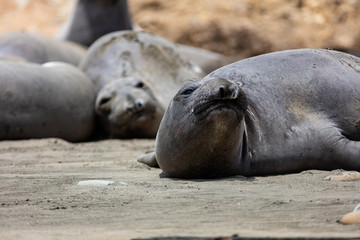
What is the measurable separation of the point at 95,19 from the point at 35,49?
1822 mm

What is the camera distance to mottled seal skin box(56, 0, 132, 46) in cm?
1056

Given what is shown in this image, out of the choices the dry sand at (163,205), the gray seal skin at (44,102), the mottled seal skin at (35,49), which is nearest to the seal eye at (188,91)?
the dry sand at (163,205)

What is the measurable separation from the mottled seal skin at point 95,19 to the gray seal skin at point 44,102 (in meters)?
3.17

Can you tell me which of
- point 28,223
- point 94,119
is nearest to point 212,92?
point 28,223

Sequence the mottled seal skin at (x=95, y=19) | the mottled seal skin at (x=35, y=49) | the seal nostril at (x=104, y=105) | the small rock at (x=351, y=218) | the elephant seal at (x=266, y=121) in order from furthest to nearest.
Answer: the mottled seal skin at (x=95, y=19)
the mottled seal skin at (x=35, y=49)
the seal nostril at (x=104, y=105)
the elephant seal at (x=266, y=121)
the small rock at (x=351, y=218)

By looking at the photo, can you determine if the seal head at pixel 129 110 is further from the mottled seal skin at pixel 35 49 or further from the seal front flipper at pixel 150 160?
the seal front flipper at pixel 150 160

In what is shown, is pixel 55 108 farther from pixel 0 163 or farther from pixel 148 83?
pixel 0 163

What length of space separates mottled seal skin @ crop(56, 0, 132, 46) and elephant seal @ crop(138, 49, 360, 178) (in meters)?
6.57

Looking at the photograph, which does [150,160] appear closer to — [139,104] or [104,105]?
[139,104]

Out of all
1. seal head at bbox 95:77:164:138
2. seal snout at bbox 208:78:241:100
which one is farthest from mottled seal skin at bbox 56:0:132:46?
seal snout at bbox 208:78:241:100

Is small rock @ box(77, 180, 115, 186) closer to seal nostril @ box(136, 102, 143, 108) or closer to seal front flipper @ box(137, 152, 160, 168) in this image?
seal front flipper @ box(137, 152, 160, 168)

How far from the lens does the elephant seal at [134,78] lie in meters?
6.93

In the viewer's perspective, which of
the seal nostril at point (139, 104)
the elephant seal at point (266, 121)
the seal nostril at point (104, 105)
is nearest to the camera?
the elephant seal at point (266, 121)

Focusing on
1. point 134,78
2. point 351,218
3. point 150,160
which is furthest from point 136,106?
point 351,218
